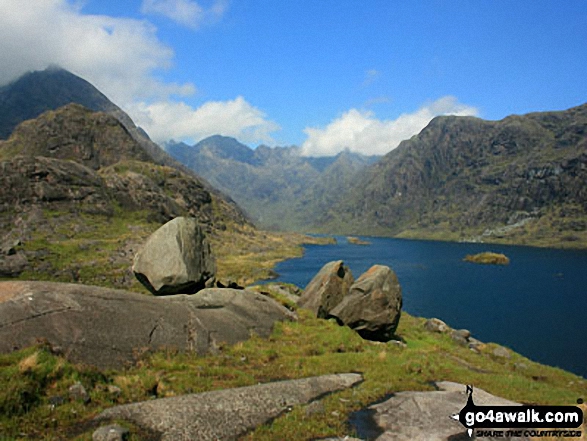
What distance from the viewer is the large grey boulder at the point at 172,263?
2942cm

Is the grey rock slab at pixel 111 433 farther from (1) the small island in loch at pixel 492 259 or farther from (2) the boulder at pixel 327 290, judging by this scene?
(1) the small island in loch at pixel 492 259

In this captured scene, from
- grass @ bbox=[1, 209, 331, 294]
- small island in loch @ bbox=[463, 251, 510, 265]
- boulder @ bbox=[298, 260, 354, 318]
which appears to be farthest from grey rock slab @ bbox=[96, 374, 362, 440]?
small island in loch @ bbox=[463, 251, 510, 265]

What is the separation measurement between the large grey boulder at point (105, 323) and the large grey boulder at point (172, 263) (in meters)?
5.38

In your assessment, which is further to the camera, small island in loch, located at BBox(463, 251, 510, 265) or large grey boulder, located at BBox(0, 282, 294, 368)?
small island in loch, located at BBox(463, 251, 510, 265)

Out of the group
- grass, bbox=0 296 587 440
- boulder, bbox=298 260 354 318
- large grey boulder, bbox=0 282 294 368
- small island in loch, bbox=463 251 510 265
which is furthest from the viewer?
small island in loch, bbox=463 251 510 265

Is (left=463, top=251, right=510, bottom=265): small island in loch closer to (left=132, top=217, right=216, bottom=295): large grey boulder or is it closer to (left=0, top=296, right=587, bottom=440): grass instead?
(left=0, top=296, right=587, bottom=440): grass

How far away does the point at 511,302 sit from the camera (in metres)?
93.4

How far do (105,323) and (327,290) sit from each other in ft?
71.9

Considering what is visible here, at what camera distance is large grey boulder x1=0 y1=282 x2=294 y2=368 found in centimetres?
1505

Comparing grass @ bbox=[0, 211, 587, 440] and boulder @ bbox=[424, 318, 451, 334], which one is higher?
Answer: grass @ bbox=[0, 211, 587, 440]

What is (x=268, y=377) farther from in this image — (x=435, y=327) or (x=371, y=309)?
(x=435, y=327)

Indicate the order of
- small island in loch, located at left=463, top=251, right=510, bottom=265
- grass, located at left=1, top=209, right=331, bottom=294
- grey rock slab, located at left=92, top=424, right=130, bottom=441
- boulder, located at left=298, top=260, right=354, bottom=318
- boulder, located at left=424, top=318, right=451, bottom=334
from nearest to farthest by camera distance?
grey rock slab, located at left=92, top=424, right=130, bottom=441
boulder, located at left=298, top=260, right=354, bottom=318
boulder, located at left=424, top=318, right=451, bottom=334
grass, located at left=1, top=209, right=331, bottom=294
small island in loch, located at left=463, top=251, right=510, bottom=265

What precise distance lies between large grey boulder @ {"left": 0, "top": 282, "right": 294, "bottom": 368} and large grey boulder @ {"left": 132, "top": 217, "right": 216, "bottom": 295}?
5.38m

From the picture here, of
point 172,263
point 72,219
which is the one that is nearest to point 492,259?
point 172,263
